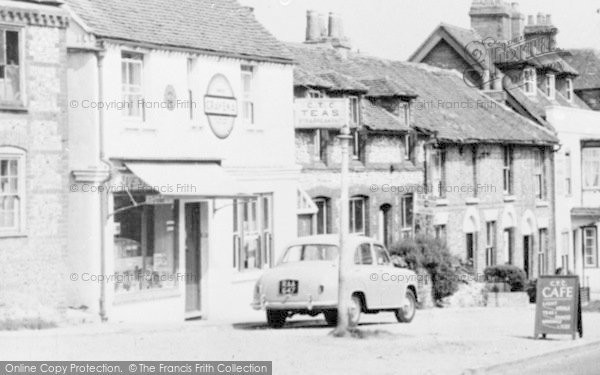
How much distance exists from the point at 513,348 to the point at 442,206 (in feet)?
66.1

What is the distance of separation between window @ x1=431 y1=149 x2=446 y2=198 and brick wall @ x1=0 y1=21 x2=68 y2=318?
1889 centimetres

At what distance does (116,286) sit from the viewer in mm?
26891

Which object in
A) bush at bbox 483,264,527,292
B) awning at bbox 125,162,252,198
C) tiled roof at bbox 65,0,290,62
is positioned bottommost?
bush at bbox 483,264,527,292

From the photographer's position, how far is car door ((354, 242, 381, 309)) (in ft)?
84.8

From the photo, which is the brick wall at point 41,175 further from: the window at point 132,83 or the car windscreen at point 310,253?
the car windscreen at point 310,253

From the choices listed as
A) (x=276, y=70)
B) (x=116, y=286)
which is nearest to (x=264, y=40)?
(x=276, y=70)

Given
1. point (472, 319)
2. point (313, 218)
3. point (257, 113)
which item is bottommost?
point (472, 319)

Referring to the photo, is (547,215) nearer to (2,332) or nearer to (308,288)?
(308,288)

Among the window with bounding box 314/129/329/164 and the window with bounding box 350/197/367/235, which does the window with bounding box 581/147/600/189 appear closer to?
the window with bounding box 350/197/367/235

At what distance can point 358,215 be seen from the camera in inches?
1513

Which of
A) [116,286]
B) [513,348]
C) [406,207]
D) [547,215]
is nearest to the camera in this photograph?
[513,348]

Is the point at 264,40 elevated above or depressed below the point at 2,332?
above

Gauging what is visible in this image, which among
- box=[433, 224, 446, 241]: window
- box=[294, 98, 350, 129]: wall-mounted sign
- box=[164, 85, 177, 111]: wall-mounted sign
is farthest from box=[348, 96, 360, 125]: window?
box=[294, 98, 350, 129]: wall-mounted sign

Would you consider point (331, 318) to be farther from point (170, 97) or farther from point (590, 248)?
point (590, 248)
